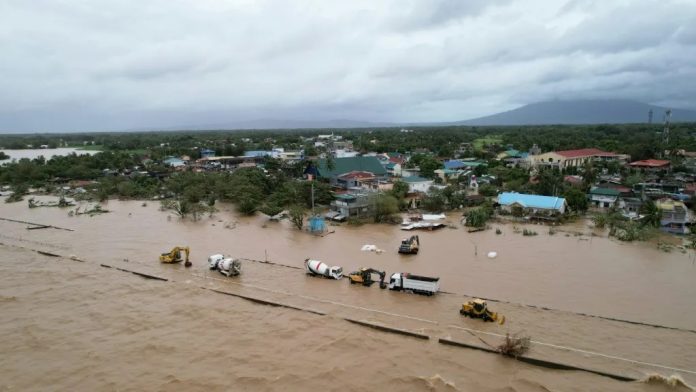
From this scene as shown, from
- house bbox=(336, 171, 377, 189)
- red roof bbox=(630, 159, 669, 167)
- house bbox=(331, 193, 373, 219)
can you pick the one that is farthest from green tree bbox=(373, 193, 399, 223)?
red roof bbox=(630, 159, 669, 167)

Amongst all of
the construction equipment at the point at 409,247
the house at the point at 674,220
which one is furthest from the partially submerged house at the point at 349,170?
the house at the point at 674,220

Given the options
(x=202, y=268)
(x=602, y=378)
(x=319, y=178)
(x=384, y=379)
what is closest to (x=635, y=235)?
(x=602, y=378)

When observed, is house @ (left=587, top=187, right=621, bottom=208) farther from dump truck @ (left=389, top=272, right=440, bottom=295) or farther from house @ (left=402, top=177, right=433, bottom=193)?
dump truck @ (left=389, top=272, right=440, bottom=295)

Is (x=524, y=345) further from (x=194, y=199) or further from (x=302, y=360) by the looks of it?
(x=194, y=199)

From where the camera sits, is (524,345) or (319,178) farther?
(319,178)

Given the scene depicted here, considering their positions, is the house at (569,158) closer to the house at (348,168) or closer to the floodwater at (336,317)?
the house at (348,168)

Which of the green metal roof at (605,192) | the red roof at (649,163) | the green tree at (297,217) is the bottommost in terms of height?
the green tree at (297,217)
